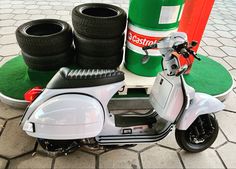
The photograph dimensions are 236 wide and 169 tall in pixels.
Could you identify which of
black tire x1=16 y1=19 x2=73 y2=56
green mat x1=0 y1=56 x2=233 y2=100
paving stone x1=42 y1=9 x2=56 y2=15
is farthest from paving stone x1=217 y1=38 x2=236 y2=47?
paving stone x1=42 y1=9 x2=56 y2=15

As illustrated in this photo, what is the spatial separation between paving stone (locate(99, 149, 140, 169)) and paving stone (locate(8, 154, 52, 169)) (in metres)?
0.34

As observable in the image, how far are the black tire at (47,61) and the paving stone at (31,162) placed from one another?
668 millimetres

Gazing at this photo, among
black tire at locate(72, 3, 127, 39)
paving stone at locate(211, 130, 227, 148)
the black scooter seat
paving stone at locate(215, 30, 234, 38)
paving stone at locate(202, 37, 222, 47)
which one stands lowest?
paving stone at locate(211, 130, 227, 148)

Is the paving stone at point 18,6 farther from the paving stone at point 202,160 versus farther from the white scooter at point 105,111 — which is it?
the paving stone at point 202,160

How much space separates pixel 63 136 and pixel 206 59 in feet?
6.20

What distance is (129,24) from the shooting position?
5.60 feet

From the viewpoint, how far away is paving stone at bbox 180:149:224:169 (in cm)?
137

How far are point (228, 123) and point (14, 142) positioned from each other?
1.61 m

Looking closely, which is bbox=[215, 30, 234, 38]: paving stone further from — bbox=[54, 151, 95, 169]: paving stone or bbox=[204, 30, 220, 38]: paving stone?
bbox=[54, 151, 95, 169]: paving stone

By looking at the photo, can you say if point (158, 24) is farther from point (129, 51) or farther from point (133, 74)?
point (133, 74)

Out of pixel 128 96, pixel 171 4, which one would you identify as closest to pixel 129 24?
pixel 171 4

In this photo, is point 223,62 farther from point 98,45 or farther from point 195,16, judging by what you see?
point 98,45

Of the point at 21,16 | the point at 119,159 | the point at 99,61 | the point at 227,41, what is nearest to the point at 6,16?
the point at 21,16

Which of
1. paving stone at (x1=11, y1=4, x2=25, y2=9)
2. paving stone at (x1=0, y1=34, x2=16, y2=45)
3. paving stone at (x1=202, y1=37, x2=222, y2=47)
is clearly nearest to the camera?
paving stone at (x1=0, y1=34, x2=16, y2=45)
